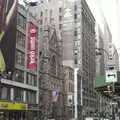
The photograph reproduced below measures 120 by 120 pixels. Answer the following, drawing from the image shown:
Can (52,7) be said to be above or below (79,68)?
above

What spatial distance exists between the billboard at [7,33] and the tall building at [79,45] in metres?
77.7

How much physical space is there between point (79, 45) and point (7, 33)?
84496mm

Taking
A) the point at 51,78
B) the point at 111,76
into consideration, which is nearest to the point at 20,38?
the point at 51,78

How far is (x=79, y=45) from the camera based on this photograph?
5044 inches

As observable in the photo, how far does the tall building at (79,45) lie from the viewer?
12700cm

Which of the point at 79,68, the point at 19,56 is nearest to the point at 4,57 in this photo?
the point at 19,56

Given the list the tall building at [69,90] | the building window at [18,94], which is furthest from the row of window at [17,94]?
the tall building at [69,90]

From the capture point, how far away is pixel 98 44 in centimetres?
16888

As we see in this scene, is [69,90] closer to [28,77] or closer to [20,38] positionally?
[28,77]

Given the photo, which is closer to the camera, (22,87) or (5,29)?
(5,29)

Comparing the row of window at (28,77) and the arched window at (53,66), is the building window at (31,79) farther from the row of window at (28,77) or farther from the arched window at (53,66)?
the arched window at (53,66)

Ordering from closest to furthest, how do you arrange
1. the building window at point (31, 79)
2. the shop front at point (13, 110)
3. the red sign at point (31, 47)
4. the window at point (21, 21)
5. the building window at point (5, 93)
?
the shop front at point (13, 110) < the building window at point (5, 93) < the red sign at point (31, 47) < the window at point (21, 21) < the building window at point (31, 79)

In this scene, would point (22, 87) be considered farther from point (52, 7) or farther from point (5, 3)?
point (52, 7)

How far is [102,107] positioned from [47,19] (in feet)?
195
